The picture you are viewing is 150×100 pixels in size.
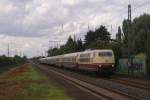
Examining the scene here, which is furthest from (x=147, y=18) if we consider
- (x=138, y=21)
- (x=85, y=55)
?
(x=85, y=55)

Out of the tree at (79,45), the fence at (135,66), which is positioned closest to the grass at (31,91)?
the fence at (135,66)

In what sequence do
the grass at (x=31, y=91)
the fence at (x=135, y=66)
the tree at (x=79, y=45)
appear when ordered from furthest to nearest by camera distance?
the tree at (x=79, y=45)
the fence at (x=135, y=66)
the grass at (x=31, y=91)

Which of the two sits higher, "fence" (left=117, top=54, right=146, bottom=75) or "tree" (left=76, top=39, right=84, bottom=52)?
"tree" (left=76, top=39, right=84, bottom=52)

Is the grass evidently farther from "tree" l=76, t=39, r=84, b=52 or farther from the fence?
"tree" l=76, t=39, r=84, b=52

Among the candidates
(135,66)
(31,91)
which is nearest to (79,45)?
(135,66)

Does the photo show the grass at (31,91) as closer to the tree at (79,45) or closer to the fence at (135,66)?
the fence at (135,66)

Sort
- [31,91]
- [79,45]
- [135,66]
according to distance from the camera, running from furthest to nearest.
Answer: [79,45], [135,66], [31,91]

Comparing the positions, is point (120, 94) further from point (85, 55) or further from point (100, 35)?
point (100, 35)

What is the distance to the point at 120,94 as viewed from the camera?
82.4 ft

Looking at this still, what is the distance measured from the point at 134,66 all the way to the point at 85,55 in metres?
8.96

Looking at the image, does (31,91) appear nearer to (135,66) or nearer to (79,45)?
(135,66)

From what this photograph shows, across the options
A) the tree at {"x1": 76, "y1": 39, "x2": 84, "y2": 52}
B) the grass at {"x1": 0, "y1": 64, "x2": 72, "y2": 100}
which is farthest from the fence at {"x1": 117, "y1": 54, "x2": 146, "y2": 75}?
the tree at {"x1": 76, "y1": 39, "x2": 84, "y2": 52}

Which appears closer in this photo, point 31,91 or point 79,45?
point 31,91

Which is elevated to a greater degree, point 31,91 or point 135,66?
point 135,66
